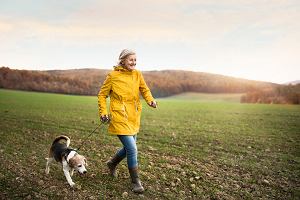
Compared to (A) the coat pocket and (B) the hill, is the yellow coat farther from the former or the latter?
(B) the hill

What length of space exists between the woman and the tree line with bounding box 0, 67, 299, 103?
51737 millimetres

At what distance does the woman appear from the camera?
6.29 m

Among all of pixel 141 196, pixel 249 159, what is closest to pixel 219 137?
pixel 249 159

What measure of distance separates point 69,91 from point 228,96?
111 feet

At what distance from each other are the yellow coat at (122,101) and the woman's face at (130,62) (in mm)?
115

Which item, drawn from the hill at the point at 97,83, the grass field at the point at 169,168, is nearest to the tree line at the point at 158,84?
the hill at the point at 97,83

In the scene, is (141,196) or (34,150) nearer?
(141,196)

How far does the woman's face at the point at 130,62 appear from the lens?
6254 millimetres

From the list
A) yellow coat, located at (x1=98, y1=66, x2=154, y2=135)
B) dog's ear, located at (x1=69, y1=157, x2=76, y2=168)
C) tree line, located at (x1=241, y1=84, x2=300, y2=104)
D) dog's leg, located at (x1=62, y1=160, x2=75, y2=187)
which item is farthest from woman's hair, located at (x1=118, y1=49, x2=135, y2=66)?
tree line, located at (x1=241, y1=84, x2=300, y2=104)

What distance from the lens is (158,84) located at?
78750 mm

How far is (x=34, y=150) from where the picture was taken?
→ 9.80m

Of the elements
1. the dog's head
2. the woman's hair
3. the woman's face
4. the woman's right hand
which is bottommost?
the dog's head

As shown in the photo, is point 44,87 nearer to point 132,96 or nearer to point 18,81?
point 18,81

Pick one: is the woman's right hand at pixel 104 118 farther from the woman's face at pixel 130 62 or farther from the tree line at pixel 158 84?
the tree line at pixel 158 84
